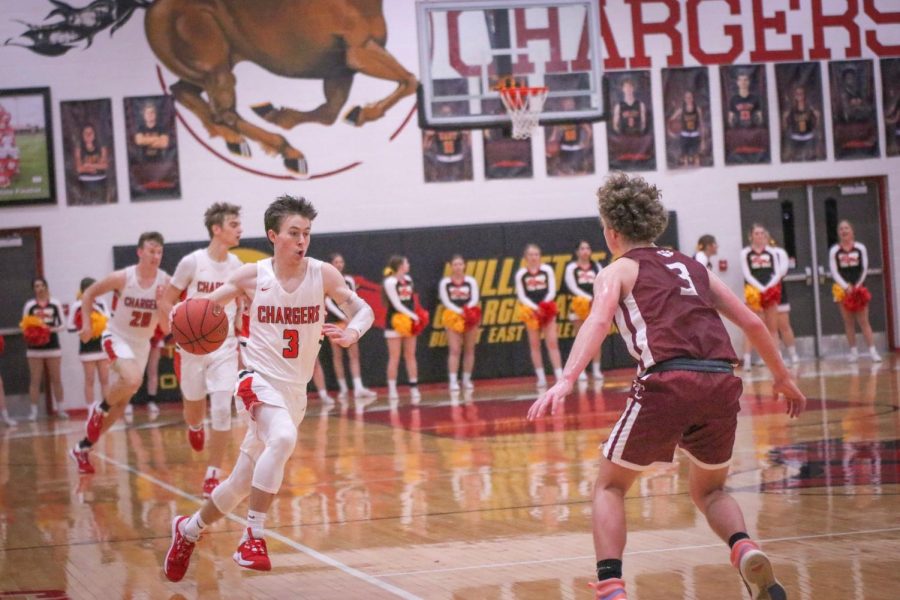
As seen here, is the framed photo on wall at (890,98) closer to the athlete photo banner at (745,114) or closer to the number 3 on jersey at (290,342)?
the athlete photo banner at (745,114)

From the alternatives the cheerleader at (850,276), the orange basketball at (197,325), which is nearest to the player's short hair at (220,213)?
the orange basketball at (197,325)

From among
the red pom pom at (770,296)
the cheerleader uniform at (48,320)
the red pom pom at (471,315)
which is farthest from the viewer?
the red pom pom at (770,296)

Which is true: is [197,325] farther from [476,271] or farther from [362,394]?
[476,271]

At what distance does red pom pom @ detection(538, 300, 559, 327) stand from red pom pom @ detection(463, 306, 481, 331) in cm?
92

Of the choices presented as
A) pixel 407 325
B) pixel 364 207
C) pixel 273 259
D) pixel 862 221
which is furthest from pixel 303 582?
pixel 862 221

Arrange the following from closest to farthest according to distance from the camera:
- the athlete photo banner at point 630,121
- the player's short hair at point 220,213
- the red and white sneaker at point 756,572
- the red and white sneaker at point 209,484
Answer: the red and white sneaker at point 756,572 → the player's short hair at point 220,213 → the red and white sneaker at point 209,484 → the athlete photo banner at point 630,121

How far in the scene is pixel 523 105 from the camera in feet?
57.0

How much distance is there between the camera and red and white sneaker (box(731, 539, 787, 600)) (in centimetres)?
462

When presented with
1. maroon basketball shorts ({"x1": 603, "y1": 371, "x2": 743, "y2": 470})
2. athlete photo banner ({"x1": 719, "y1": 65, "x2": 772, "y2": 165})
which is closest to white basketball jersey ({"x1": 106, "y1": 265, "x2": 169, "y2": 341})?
maroon basketball shorts ({"x1": 603, "y1": 371, "x2": 743, "y2": 470})

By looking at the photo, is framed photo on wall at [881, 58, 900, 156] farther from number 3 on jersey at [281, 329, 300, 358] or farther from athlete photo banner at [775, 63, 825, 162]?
number 3 on jersey at [281, 329, 300, 358]

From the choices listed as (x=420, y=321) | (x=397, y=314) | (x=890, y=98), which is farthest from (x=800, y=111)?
(x=397, y=314)

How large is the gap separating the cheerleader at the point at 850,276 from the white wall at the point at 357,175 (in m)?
1.84

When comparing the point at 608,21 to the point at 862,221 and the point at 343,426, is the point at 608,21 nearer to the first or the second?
the point at 862,221

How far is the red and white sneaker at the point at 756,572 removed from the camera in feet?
15.1
